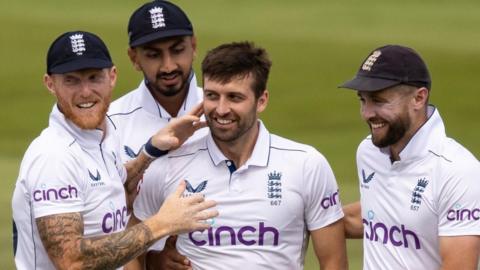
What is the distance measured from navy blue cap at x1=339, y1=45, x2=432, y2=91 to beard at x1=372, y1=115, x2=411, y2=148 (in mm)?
167

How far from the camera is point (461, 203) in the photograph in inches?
240

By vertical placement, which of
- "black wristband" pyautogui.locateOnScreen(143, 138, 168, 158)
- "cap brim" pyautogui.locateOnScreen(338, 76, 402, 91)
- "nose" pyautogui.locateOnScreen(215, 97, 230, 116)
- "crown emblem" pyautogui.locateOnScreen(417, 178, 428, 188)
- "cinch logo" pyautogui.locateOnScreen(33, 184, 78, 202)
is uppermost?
"cap brim" pyautogui.locateOnScreen(338, 76, 402, 91)

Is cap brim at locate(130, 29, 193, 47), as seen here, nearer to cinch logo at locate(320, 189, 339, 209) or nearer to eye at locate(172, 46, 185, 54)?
eye at locate(172, 46, 185, 54)

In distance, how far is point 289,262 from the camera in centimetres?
654

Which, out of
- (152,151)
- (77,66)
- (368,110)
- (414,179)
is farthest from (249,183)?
(77,66)

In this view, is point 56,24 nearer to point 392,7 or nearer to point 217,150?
point 392,7

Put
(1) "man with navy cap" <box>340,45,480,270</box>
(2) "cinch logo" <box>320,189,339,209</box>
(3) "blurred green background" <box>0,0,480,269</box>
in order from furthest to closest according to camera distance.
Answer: (3) "blurred green background" <box>0,0,480,269</box>, (2) "cinch logo" <box>320,189,339,209</box>, (1) "man with navy cap" <box>340,45,480,270</box>

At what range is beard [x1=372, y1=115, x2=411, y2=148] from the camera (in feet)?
20.6

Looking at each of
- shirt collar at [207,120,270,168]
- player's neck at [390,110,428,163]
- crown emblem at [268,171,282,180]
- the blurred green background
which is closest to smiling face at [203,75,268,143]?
shirt collar at [207,120,270,168]

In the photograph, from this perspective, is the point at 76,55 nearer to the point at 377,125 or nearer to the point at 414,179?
the point at 377,125

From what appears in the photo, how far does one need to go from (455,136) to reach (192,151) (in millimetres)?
7136

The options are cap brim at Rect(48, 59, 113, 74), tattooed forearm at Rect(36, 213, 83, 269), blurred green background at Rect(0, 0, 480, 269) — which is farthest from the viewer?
blurred green background at Rect(0, 0, 480, 269)

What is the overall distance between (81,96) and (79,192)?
456 mm

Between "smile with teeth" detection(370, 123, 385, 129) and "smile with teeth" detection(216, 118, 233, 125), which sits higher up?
"smile with teeth" detection(216, 118, 233, 125)
